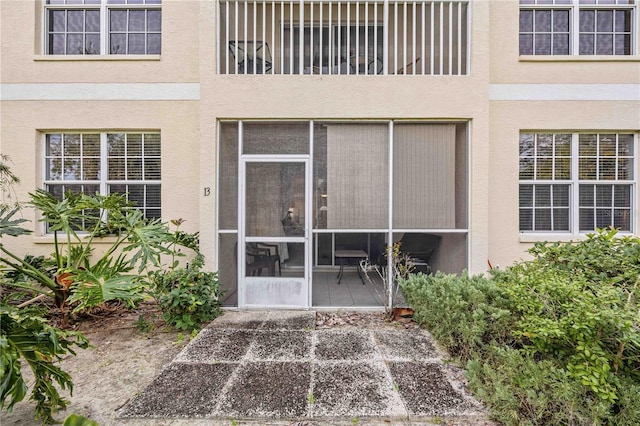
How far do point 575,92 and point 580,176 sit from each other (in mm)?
1409

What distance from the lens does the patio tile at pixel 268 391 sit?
2466 mm

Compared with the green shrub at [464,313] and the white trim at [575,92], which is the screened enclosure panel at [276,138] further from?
the white trim at [575,92]

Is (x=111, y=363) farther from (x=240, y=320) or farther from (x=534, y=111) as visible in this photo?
(x=534, y=111)

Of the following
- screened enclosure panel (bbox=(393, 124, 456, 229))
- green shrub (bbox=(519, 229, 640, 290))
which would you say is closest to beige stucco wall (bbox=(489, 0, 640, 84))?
Answer: screened enclosure panel (bbox=(393, 124, 456, 229))

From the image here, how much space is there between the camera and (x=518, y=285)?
2.82 metres

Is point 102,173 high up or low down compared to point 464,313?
up

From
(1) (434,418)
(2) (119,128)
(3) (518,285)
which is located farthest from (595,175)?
(2) (119,128)

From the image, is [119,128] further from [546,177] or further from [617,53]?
[617,53]

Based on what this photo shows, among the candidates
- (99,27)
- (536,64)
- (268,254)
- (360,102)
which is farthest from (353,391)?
(99,27)

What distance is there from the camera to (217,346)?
3557 mm

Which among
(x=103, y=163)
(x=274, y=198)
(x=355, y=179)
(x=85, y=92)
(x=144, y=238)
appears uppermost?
(x=85, y=92)

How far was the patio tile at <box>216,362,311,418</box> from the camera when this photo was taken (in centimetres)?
247

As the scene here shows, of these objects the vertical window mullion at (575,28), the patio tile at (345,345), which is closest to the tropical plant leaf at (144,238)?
the patio tile at (345,345)

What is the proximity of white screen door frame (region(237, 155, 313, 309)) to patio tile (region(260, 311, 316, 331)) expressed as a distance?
181 mm
